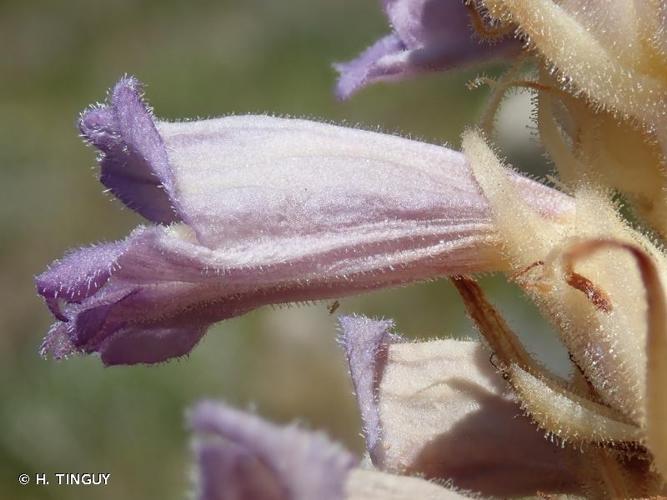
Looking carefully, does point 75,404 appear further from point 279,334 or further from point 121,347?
point 121,347

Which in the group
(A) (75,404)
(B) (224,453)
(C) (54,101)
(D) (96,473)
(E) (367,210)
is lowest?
(B) (224,453)

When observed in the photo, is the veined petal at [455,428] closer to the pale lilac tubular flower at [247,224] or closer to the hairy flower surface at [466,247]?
the hairy flower surface at [466,247]

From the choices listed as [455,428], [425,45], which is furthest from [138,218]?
[455,428]

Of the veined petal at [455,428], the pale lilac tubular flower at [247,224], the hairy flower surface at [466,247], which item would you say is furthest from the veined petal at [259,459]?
the veined petal at [455,428]

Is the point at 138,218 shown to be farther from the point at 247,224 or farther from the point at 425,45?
the point at 247,224

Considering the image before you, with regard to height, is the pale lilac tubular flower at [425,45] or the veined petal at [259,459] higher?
the pale lilac tubular flower at [425,45]

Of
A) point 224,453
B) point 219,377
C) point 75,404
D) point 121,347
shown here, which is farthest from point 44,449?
point 224,453

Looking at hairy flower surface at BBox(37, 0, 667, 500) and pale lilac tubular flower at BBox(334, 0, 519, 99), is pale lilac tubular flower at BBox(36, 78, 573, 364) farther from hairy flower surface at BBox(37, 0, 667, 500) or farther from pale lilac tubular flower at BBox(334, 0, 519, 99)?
pale lilac tubular flower at BBox(334, 0, 519, 99)
